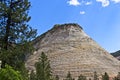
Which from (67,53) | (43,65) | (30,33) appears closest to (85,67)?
(67,53)

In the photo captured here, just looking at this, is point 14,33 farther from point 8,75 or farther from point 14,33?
point 8,75

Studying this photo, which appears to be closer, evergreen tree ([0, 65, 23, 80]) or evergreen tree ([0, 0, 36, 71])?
evergreen tree ([0, 65, 23, 80])

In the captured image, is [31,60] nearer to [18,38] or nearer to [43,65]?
[43,65]

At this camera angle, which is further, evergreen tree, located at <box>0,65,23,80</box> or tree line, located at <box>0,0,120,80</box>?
tree line, located at <box>0,0,120,80</box>

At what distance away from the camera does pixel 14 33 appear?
106ft

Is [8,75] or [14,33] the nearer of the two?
[8,75]

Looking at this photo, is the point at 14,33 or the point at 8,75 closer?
the point at 8,75

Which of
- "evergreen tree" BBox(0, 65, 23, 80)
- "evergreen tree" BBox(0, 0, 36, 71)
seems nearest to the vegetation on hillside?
"evergreen tree" BBox(0, 0, 36, 71)

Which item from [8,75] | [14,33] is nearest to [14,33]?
[14,33]

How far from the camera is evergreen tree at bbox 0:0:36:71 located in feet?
105

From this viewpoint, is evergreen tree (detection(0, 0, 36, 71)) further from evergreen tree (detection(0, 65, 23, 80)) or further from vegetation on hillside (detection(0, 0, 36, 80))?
evergreen tree (detection(0, 65, 23, 80))

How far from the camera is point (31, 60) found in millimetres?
191625

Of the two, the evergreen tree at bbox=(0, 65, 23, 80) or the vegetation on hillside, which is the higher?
the vegetation on hillside

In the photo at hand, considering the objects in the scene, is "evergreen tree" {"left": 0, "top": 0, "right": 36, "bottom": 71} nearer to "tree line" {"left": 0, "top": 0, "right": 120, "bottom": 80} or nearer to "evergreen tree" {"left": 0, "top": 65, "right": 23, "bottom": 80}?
"tree line" {"left": 0, "top": 0, "right": 120, "bottom": 80}
